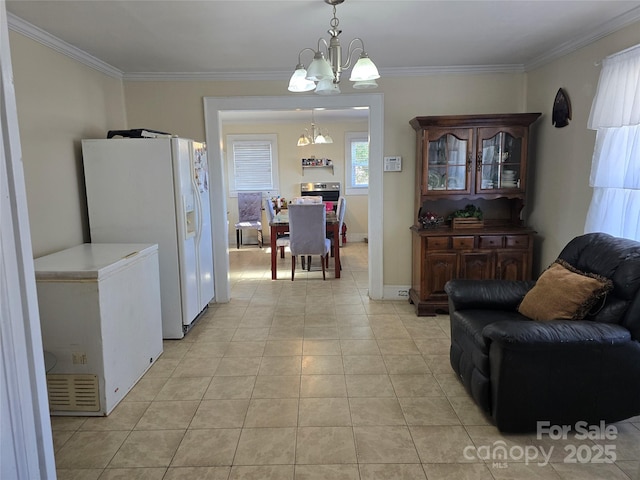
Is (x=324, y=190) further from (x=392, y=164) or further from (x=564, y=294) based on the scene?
(x=564, y=294)

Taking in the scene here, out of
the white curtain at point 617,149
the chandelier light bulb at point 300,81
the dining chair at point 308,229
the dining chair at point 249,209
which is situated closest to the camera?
the chandelier light bulb at point 300,81

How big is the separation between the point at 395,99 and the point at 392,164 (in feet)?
2.08

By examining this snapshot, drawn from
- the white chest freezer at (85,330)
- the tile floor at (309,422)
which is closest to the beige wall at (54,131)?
the white chest freezer at (85,330)

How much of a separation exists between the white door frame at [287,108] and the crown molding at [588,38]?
4.68ft

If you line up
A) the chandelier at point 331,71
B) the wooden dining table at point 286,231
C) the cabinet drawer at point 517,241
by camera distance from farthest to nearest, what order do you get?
1. the wooden dining table at point 286,231
2. the cabinet drawer at point 517,241
3. the chandelier at point 331,71

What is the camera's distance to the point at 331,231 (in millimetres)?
5711

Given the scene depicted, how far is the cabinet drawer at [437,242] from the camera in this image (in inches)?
152

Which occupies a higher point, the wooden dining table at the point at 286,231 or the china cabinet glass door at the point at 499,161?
the china cabinet glass door at the point at 499,161

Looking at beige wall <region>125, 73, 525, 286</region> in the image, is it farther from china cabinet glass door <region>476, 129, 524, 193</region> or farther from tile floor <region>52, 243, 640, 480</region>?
tile floor <region>52, 243, 640, 480</region>

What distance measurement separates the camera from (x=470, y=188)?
3957mm

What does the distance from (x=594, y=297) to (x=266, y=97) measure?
326 centimetres

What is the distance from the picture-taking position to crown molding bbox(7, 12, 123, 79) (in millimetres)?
2652

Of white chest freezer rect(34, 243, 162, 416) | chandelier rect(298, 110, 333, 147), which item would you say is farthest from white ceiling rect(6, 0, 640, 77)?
chandelier rect(298, 110, 333, 147)

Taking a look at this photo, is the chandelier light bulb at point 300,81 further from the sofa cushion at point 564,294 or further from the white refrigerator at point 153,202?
the sofa cushion at point 564,294
